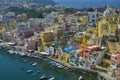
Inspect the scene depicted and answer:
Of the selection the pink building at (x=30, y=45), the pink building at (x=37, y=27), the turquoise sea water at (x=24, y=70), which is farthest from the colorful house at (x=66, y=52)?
the pink building at (x=37, y=27)

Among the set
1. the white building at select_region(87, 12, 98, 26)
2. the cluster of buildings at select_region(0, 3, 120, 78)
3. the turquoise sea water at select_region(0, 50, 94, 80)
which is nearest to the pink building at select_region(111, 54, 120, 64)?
the cluster of buildings at select_region(0, 3, 120, 78)

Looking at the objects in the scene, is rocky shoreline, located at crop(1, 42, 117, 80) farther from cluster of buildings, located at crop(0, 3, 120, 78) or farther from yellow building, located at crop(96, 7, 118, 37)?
yellow building, located at crop(96, 7, 118, 37)

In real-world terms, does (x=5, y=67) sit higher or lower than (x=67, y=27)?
lower

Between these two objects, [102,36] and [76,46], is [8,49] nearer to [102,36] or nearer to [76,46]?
[76,46]

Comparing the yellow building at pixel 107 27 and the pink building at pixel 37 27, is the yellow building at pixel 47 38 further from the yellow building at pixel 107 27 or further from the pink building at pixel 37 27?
the pink building at pixel 37 27

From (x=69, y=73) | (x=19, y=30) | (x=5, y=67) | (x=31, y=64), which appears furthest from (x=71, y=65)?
(x=19, y=30)

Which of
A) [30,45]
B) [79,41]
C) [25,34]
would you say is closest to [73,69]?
[79,41]

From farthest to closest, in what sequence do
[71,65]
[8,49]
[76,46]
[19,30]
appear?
[19,30] < [8,49] < [76,46] < [71,65]
